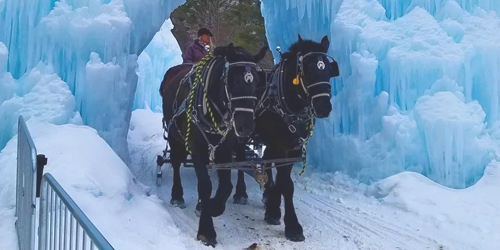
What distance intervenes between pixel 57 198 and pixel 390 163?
495cm

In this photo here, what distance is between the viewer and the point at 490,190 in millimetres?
5453

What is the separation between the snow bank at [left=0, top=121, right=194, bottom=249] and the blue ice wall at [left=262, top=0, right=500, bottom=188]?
10.7ft

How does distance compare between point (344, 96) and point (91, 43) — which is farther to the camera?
point (344, 96)

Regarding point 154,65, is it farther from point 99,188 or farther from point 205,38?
point 99,188

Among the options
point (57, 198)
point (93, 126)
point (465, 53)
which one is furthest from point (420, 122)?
point (57, 198)

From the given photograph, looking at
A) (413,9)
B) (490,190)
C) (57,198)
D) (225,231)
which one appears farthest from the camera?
(413,9)

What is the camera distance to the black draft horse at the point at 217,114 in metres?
3.93

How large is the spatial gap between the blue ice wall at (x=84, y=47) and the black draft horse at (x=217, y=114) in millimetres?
1656

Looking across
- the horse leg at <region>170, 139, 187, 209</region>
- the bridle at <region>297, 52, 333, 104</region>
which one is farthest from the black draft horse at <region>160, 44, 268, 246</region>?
the horse leg at <region>170, 139, 187, 209</region>

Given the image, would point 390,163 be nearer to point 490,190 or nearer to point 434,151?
point 434,151

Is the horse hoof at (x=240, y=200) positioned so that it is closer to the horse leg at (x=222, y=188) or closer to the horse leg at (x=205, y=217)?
the horse leg at (x=222, y=188)

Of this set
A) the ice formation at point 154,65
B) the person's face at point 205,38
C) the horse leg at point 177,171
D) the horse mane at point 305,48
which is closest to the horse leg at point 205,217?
the horse leg at point 177,171

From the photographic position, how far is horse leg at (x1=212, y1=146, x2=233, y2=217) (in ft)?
14.3

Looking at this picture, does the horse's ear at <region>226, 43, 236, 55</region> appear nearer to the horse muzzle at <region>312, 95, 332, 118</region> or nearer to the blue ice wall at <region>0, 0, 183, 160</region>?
the horse muzzle at <region>312, 95, 332, 118</region>
